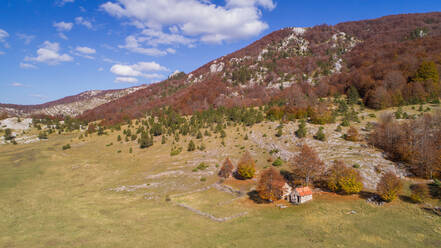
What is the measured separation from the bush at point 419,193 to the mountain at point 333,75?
4803 centimetres

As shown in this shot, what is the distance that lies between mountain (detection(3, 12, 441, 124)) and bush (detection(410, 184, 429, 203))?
4803cm

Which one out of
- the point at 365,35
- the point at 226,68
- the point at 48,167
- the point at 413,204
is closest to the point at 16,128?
the point at 48,167

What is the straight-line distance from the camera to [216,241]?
2534 cm

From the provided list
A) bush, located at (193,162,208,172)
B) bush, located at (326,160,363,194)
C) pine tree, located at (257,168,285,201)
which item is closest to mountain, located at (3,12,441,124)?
bush, located at (326,160,363,194)

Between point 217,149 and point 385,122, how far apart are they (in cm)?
4772

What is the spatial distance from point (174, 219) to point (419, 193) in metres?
39.2

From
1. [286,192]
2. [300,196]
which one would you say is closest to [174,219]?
[286,192]

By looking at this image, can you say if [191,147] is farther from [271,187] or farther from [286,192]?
[271,187]

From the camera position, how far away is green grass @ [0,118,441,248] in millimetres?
24859

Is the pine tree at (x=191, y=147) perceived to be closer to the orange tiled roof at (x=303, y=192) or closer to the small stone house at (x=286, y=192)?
the small stone house at (x=286, y=192)

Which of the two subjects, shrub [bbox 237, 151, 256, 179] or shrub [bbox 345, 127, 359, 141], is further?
shrub [bbox 345, 127, 359, 141]

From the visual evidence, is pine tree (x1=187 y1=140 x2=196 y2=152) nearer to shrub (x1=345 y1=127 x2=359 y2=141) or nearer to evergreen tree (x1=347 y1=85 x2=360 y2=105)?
shrub (x1=345 y1=127 x2=359 y2=141)

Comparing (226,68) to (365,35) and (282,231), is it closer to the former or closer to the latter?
(365,35)

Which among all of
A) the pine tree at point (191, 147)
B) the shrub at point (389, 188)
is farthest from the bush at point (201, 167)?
the shrub at point (389, 188)
